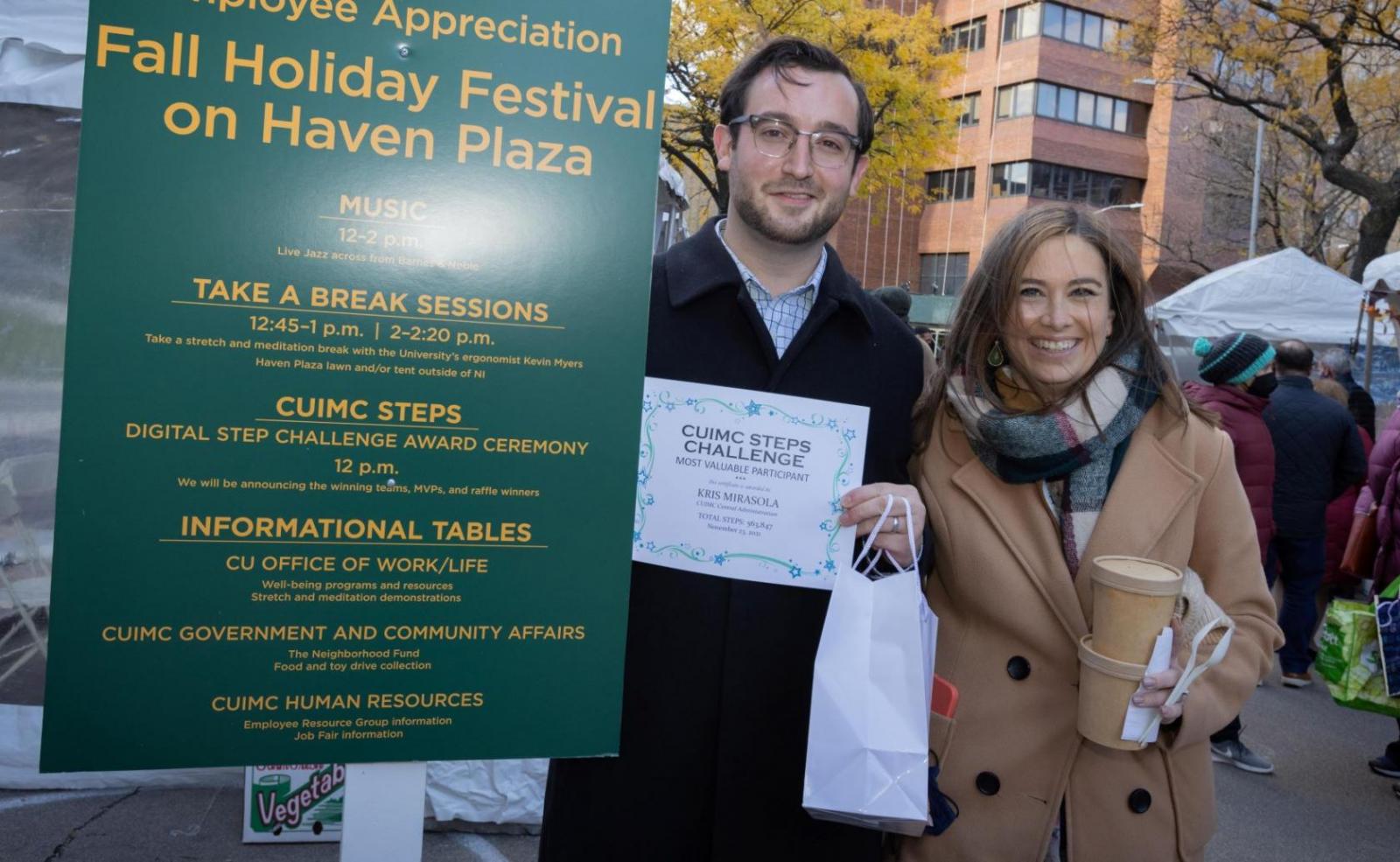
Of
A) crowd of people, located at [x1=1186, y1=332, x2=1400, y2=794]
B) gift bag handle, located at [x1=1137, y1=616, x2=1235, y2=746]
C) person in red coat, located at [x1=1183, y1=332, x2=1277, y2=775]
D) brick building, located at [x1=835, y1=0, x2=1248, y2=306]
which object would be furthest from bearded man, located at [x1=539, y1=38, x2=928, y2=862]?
brick building, located at [x1=835, y1=0, x2=1248, y2=306]

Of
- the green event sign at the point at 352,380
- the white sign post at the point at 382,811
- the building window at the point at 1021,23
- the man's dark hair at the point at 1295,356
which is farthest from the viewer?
the building window at the point at 1021,23

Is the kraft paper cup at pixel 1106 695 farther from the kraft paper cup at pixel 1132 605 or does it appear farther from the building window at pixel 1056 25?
the building window at pixel 1056 25

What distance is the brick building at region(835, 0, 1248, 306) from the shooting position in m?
38.8

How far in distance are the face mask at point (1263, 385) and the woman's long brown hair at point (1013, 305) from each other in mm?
4487

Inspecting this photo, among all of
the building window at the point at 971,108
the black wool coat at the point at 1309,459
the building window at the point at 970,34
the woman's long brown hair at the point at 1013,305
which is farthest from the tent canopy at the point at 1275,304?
the building window at the point at 970,34

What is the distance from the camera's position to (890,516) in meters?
2.00

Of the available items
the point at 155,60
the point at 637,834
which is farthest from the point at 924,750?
the point at 155,60

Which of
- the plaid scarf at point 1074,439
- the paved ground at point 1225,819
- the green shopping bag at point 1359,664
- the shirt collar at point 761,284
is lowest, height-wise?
the paved ground at point 1225,819

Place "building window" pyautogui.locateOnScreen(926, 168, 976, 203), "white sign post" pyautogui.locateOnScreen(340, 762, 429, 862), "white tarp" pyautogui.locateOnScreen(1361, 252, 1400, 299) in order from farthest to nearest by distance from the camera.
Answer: "building window" pyautogui.locateOnScreen(926, 168, 976, 203), "white tarp" pyautogui.locateOnScreen(1361, 252, 1400, 299), "white sign post" pyautogui.locateOnScreen(340, 762, 429, 862)

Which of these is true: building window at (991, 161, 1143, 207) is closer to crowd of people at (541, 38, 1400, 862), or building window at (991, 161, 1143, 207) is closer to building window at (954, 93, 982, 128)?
building window at (954, 93, 982, 128)

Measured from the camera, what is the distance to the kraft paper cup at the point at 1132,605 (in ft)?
6.13

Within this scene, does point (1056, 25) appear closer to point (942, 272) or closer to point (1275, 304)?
point (942, 272)

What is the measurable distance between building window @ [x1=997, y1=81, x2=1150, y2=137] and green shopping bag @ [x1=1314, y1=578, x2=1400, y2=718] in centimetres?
3772

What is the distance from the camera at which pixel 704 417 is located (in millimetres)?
2002
